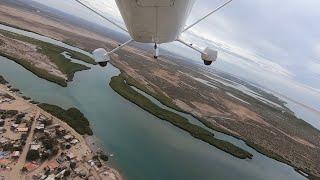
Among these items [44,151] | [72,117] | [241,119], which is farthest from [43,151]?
[241,119]

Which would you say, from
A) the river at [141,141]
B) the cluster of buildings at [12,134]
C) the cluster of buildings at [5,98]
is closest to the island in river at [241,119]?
the river at [141,141]

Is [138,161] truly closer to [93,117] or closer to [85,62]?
[93,117]

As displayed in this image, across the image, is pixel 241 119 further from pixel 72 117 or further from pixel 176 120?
pixel 72 117

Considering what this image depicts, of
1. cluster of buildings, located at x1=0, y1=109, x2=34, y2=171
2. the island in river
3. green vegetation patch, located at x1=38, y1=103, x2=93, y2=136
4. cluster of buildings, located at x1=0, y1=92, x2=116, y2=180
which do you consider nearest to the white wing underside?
cluster of buildings, located at x1=0, y1=92, x2=116, y2=180

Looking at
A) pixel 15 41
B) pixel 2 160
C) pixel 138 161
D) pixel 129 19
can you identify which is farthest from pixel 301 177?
pixel 15 41

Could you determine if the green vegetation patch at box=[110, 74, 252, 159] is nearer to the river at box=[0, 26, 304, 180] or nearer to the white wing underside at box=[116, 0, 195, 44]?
the river at box=[0, 26, 304, 180]

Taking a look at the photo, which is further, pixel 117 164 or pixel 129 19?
pixel 117 164
